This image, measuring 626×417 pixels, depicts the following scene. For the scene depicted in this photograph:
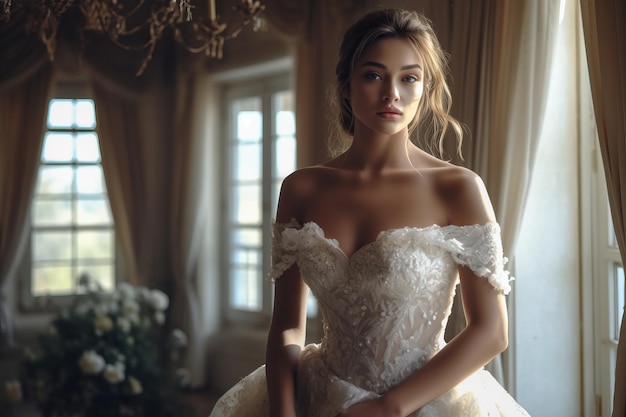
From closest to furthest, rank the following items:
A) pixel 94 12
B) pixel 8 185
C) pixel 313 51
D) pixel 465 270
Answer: pixel 465 270
pixel 94 12
pixel 313 51
pixel 8 185

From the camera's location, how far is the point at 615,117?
2.24 metres

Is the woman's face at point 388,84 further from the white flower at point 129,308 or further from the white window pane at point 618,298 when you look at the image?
the white flower at point 129,308

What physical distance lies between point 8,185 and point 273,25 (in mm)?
2109

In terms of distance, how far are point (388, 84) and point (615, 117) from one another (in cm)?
101

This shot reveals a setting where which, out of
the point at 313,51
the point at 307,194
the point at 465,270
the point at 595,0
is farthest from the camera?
the point at 313,51

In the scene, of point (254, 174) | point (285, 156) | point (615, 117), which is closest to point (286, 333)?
point (615, 117)

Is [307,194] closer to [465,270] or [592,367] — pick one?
[465,270]

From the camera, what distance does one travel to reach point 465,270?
1.53m

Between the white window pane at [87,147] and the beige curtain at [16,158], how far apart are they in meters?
0.36

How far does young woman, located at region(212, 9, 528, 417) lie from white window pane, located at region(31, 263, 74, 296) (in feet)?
13.5

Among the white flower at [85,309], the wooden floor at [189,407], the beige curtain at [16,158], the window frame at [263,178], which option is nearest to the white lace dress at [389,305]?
the white flower at [85,309]

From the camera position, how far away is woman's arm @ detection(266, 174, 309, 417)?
1577 mm

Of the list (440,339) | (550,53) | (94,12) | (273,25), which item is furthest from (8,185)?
(440,339)

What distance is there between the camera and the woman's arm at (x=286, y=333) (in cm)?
158
